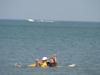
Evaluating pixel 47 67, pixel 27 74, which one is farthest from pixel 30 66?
pixel 27 74

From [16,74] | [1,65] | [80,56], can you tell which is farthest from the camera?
[80,56]

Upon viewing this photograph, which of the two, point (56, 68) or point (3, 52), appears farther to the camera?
point (3, 52)

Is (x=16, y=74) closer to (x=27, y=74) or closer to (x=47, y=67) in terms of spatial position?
(x=27, y=74)

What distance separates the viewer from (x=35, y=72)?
39.4m

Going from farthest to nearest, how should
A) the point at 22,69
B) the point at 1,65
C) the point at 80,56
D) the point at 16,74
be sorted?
the point at 80,56
the point at 1,65
the point at 22,69
the point at 16,74

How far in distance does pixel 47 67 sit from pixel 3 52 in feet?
48.8

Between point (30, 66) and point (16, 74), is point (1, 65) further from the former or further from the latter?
point (16, 74)

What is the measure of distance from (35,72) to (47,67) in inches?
99.7

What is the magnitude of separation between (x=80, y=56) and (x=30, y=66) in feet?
39.7

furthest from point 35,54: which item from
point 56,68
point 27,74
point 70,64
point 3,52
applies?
point 27,74

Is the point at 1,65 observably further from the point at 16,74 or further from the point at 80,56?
the point at 80,56

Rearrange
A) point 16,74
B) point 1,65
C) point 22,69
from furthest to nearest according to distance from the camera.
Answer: point 1,65
point 22,69
point 16,74

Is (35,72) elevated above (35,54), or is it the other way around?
(35,54)

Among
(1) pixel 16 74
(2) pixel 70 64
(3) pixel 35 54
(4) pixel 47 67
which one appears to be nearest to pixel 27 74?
(1) pixel 16 74
